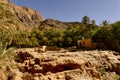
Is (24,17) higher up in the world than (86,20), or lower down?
higher up

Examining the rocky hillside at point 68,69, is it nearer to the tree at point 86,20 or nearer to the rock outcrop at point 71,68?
the rock outcrop at point 71,68

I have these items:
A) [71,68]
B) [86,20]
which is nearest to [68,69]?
[71,68]

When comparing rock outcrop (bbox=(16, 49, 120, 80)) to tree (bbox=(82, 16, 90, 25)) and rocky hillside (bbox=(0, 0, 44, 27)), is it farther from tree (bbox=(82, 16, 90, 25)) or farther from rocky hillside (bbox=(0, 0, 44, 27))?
rocky hillside (bbox=(0, 0, 44, 27))

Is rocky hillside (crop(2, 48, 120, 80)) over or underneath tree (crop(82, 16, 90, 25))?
underneath

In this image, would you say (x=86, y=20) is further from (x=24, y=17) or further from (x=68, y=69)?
(x=24, y=17)

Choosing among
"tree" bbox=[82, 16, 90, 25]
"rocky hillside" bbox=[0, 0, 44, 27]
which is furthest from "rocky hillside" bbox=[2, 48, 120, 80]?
"rocky hillside" bbox=[0, 0, 44, 27]

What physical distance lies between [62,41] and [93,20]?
35.2 ft

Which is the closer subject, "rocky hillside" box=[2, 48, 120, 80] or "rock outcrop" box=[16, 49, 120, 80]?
"rocky hillside" box=[2, 48, 120, 80]

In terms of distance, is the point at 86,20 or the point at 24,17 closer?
the point at 86,20

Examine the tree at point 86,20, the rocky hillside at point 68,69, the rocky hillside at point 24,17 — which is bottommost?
the rocky hillside at point 68,69

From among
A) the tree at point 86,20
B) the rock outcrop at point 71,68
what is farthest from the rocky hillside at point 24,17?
the rock outcrop at point 71,68

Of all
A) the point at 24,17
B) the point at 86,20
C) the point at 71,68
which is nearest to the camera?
the point at 71,68

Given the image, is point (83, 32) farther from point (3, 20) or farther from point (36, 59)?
point (3, 20)

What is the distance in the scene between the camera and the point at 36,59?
22.2m
